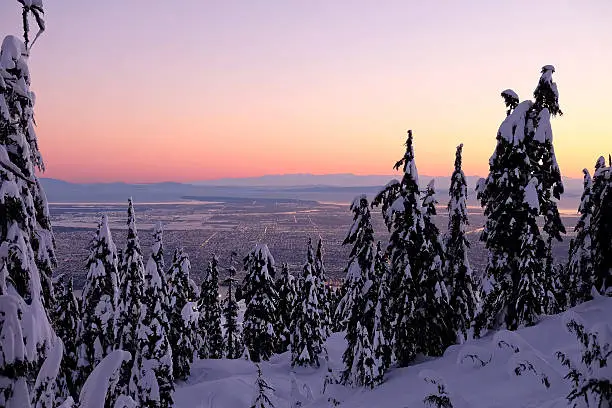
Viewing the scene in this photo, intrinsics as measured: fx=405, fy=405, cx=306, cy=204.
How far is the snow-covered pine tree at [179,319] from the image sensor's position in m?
35.0

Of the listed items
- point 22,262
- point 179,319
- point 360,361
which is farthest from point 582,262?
point 179,319

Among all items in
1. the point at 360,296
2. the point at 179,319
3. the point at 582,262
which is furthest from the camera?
the point at 179,319

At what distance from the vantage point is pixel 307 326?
126 ft

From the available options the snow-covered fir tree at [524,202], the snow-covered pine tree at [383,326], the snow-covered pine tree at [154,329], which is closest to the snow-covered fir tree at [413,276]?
the snow-covered pine tree at [383,326]

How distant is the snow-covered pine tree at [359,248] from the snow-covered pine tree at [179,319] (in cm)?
1543

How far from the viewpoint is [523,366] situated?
454 inches

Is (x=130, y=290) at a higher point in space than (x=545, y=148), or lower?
lower

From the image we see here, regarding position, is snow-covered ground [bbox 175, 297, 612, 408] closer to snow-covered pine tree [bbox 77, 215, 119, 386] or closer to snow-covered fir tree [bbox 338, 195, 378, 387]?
snow-covered fir tree [bbox 338, 195, 378, 387]

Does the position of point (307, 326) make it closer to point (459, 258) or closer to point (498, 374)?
point (459, 258)

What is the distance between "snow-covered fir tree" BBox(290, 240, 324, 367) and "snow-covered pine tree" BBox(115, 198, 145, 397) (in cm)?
1745

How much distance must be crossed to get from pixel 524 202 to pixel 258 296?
27.9 m

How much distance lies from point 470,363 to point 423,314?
5723 mm

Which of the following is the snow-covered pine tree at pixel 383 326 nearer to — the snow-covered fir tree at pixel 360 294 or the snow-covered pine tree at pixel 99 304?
the snow-covered fir tree at pixel 360 294

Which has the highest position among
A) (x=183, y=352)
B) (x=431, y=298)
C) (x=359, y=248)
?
(x=359, y=248)
